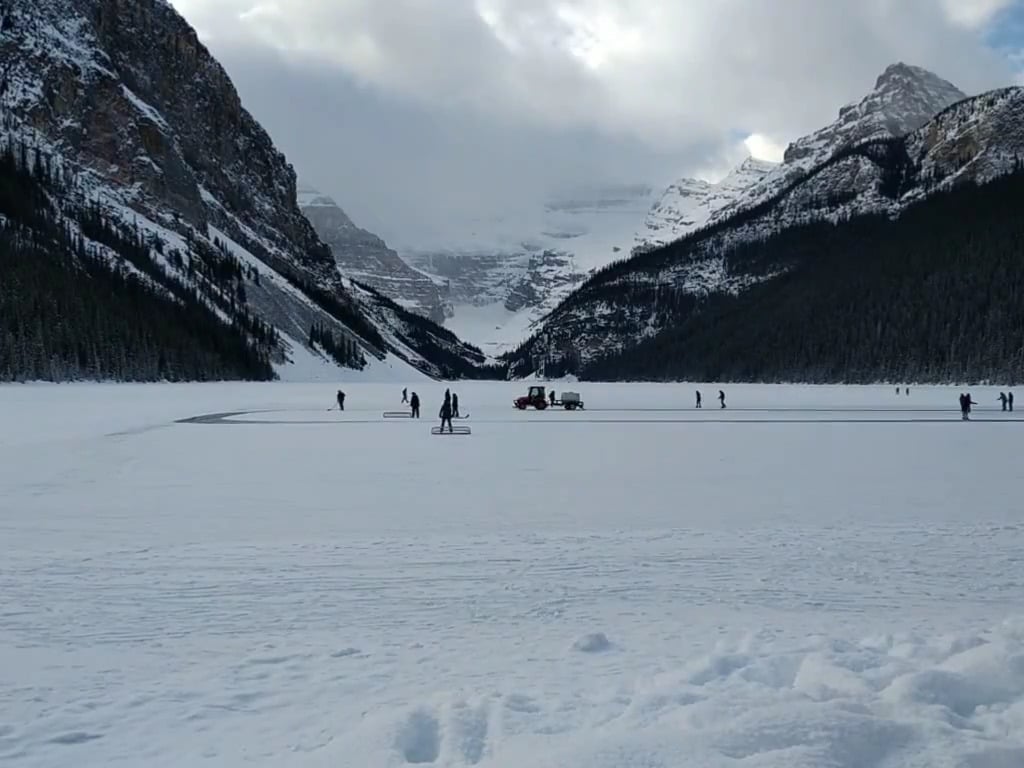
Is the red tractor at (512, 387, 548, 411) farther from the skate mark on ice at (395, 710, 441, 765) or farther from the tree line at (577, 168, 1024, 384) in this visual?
the tree line at (577, 168, 1024, 384)

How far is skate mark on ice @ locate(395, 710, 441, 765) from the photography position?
469cm

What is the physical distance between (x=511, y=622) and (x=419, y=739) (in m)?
2.48

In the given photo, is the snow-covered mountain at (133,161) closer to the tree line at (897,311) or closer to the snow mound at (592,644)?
the tree line at (897,311)

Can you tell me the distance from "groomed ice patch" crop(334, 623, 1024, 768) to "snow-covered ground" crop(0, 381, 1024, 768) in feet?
0.07

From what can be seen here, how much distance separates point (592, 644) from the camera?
6.55m

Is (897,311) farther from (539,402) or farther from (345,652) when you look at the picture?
(345,652)

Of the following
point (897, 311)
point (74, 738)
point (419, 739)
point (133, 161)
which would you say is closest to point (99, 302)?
point (133, 161)

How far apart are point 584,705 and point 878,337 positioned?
133690 mm

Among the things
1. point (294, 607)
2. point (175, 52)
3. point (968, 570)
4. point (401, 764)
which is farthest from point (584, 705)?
point (175, 52)

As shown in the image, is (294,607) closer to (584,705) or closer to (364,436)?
(584,705)

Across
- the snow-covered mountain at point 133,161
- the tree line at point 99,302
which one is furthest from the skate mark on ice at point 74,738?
the snow-covered mountain at point 133,161

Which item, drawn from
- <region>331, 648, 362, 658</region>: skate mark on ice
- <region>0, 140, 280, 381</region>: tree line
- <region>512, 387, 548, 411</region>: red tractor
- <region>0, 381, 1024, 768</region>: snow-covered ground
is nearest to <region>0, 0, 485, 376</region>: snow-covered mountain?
<region>0, 140, 280, 381</region>: tree line

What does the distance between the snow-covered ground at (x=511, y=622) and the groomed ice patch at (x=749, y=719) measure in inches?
0.8

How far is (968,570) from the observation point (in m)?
9.25
